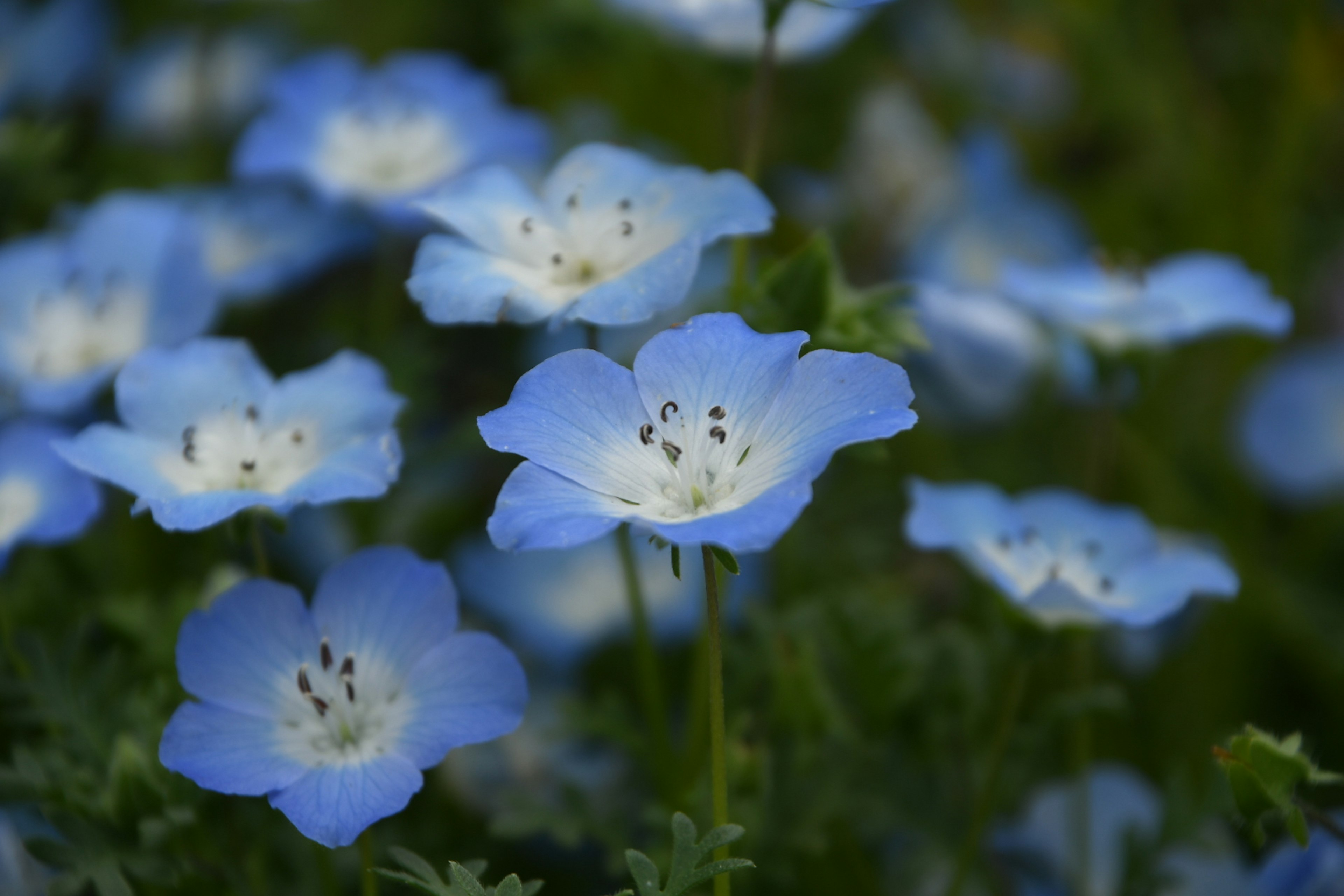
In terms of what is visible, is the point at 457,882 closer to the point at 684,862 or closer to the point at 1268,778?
the point at 684,862

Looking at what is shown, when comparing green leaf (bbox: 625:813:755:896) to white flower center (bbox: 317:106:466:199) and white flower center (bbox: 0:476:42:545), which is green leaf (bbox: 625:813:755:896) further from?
white flower center (bbox: 317:106:466:199)

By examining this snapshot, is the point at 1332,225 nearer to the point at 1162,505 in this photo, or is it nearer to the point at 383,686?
the point at 1162,505

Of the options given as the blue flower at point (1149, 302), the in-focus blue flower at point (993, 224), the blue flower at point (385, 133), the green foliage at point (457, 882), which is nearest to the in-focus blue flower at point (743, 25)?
the blue flower at point (385, 133)

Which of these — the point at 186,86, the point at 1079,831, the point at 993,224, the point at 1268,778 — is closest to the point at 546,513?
the point at 1268,778

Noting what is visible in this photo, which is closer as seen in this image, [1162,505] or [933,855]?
[933,855]

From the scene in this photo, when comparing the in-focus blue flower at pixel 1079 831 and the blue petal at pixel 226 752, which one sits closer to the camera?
the blue petal at pixel 226 752

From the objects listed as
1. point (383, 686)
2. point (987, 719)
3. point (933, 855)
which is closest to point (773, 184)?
point (987, 719)

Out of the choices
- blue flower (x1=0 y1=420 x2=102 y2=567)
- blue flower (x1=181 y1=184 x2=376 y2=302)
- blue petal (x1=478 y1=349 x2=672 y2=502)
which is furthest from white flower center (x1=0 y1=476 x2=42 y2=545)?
blue petal (x1=478 y1=349 x2=672 y2=502)

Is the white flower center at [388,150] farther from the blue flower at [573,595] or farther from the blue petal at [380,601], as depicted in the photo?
the blue petal at [380,601]
